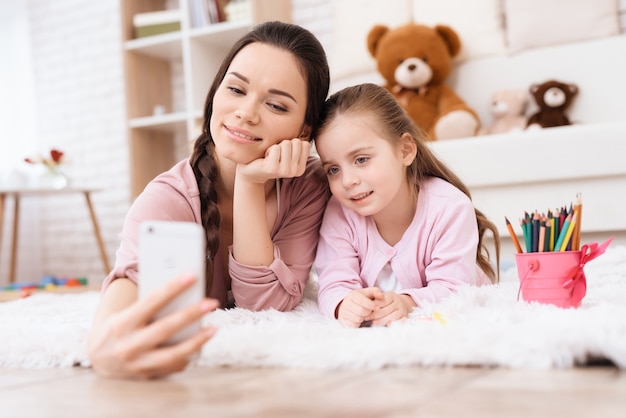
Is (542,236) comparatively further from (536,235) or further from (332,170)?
(332,170)

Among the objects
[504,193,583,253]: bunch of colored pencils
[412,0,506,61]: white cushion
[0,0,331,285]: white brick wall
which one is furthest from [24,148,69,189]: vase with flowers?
[504,193,583,253]: bunch of colored pencils

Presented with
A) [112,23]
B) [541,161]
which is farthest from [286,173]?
[112,23]

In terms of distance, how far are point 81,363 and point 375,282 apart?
597 mm

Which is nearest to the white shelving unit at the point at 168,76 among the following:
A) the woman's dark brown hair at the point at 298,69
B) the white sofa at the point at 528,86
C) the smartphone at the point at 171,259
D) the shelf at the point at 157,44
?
the shelf at the point at 157,44

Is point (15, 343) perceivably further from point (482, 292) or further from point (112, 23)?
point (112, 23)

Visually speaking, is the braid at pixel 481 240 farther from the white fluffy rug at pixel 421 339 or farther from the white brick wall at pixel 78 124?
the white brick wall at pixel 78 124

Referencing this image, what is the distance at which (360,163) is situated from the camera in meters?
1.24

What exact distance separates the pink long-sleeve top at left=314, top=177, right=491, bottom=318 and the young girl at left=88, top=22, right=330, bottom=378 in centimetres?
7

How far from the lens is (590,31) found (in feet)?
8.58

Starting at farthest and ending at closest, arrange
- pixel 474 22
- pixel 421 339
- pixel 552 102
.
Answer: pixel 474 22
pixel 552 102
pixel 421 339

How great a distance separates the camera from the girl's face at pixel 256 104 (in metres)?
1.16

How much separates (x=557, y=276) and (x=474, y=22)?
197 centimetres

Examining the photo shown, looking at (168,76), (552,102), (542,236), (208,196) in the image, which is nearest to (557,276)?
(542,236)

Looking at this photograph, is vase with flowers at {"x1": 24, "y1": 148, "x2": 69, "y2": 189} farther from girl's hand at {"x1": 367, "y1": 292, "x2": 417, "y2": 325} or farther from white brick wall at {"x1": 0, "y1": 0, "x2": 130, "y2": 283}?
girl's hand at {"x1": 367, "y1": 292, "x2": 417, "y2": 325}
